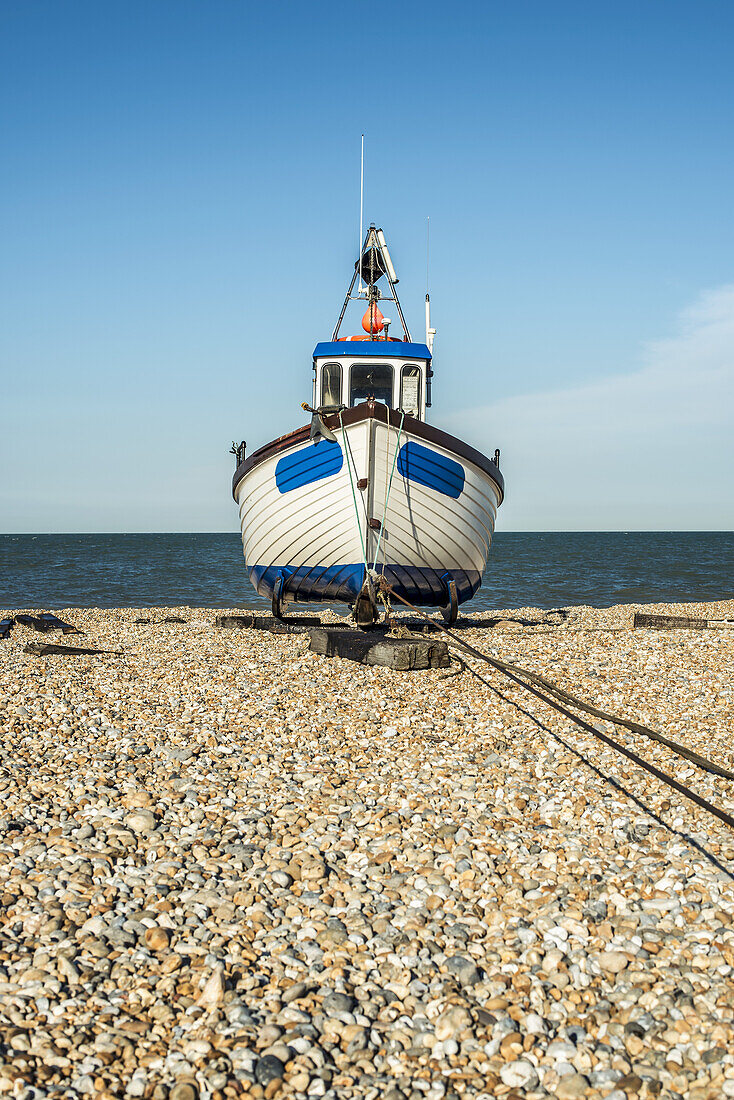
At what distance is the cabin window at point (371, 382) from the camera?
44.9 feet

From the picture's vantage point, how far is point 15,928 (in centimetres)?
367

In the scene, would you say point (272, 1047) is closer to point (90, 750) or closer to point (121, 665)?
point (90, 750)

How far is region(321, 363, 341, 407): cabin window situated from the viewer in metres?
13.7

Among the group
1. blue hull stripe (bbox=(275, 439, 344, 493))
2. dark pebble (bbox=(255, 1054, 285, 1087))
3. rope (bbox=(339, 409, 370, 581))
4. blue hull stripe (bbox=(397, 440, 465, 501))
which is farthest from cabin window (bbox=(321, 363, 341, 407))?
dark pebble (bbox=(255, 1054, 285, 1087))

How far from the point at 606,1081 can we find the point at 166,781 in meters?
3.64

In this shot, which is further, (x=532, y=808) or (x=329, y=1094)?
(x=532, y=808)

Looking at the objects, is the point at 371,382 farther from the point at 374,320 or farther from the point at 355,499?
the point at 355,499

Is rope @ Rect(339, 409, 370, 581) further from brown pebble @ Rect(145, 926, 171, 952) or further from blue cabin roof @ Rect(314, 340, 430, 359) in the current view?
brown pebble @ Rect(145, 926, 171, 952)

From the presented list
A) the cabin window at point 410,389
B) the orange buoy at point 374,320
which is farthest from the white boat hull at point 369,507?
the orange buoy at point 374,320

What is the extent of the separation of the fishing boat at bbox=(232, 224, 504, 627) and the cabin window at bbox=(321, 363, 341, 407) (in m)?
0.02

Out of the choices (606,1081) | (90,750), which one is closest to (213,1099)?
(606,1081)

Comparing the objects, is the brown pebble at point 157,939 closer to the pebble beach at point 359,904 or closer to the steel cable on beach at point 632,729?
the pebble beach at point 359,904

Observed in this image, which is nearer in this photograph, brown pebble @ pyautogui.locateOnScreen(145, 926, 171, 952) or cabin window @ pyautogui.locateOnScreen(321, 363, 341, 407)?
brown pebble @ pyautogui.locateOnScreen(145, 926, 171, 952)

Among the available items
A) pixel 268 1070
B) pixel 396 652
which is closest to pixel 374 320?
pixel 396 652
